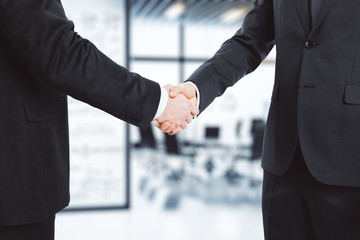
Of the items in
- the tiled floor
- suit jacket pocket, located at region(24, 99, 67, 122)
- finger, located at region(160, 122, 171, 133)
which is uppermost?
suit jacket pocket, located at region(24, 99, 67, 122)

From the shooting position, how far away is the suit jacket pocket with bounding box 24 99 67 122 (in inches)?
48.9

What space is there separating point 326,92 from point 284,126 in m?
0.20

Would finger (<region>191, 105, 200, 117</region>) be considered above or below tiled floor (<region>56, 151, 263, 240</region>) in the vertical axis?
above

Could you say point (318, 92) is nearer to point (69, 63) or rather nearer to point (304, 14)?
point (304, 14)

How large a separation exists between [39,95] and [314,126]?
0.93 meters

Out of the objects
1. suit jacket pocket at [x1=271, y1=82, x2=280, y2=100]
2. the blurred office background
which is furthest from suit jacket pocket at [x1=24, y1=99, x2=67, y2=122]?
the blurred office background

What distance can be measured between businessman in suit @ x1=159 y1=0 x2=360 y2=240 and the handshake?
46cm

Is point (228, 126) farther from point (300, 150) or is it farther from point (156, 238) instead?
point (300, 150)

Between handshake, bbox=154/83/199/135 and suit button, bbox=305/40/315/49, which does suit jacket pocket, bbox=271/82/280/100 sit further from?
handshake, bbox=154/83/199/135

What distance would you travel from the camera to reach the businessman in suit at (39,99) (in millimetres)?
1212

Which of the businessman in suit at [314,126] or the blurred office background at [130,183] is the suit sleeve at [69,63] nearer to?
the businessman in suit at [314,126]

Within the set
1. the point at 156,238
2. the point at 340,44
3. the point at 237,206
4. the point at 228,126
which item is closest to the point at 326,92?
the point at 340,44

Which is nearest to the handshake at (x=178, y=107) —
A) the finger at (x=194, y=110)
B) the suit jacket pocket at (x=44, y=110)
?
the finger at (x=194, y=110)

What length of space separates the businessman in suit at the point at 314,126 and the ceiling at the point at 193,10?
6892mm
